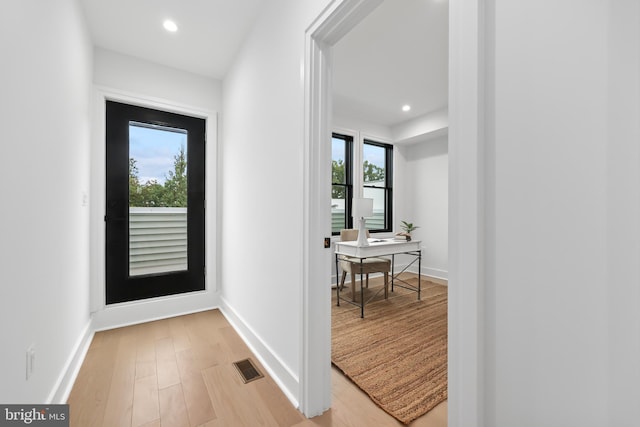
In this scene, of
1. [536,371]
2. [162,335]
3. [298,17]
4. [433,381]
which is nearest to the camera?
[536,371]

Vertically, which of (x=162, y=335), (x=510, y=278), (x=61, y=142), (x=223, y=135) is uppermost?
(x=223, y=135)

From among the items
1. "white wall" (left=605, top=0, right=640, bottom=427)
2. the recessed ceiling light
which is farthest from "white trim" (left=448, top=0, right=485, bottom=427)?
the recessed ceiling light

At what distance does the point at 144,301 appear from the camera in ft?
8.93

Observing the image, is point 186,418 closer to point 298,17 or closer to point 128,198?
point 128,198

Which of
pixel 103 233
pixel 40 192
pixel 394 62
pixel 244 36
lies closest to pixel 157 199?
pixel 103 233

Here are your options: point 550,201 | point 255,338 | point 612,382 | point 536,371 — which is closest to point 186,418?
point 255,338

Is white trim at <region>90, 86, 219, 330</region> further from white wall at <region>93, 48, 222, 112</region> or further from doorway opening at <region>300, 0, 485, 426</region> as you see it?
doorway opening at <region>300, 0, 485, 426</region>

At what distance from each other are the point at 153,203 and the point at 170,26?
1.66 metres

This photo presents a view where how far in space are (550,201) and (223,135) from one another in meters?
3.09

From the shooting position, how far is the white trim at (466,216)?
70 centimetres

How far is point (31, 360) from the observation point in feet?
3.84

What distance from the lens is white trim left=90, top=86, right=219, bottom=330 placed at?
2492 millimetres

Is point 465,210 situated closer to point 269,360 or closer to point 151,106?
point 269,360

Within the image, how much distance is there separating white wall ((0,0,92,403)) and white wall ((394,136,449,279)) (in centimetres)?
438
